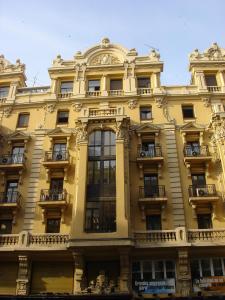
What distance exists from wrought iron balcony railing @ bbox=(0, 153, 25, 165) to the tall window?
18.5 feet

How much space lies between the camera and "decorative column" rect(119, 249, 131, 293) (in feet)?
71.1

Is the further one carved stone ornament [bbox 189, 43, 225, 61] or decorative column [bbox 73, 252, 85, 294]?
carved stone ornament [bbox 189, 43, 225, 61]

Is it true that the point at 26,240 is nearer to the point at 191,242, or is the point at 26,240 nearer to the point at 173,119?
the point at 191,242

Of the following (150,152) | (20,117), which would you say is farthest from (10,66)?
(150,152)

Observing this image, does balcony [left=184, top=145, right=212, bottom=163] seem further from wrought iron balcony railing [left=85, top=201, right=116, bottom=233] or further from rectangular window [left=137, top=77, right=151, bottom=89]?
rectangular window [left=137, top=77, right=151, bottom=89]

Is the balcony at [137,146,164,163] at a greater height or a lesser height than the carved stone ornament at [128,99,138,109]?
lesser

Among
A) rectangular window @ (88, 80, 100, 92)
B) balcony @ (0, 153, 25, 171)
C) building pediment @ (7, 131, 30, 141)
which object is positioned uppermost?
rectangular window @ (88, 80, 100, 92)

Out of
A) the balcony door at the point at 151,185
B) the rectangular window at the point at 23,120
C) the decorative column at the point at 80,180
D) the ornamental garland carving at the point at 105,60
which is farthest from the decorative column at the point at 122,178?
the ornamental garland carving at the point at 105,60

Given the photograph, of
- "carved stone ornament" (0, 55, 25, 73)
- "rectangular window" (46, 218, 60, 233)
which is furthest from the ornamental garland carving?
"rectangular window" (46, 218, 60, 233)

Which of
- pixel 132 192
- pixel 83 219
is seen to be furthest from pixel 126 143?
pixel 83 219

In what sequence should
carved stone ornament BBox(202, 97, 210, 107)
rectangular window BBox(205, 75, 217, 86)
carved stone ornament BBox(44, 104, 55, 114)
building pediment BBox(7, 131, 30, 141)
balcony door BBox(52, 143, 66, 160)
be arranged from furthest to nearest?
rectangular window BBox(205, 75, 217, 86)
carved stone ornament BBox(44, 104, 55, 114)
carved stone ornament BBox(202, 97, 210, 107)
building pediment BBox(7, 131, 30, 141)
balcony door BBox(52, 143, 66, 160)

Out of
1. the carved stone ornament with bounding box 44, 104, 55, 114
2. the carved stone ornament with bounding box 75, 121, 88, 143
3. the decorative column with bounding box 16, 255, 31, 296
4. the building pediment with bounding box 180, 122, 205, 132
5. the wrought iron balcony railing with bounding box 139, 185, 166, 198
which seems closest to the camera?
the decorative column with bounding box 16, 255, 31, 296

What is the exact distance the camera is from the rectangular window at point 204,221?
82.3 ft

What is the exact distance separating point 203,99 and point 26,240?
60.2 ft
